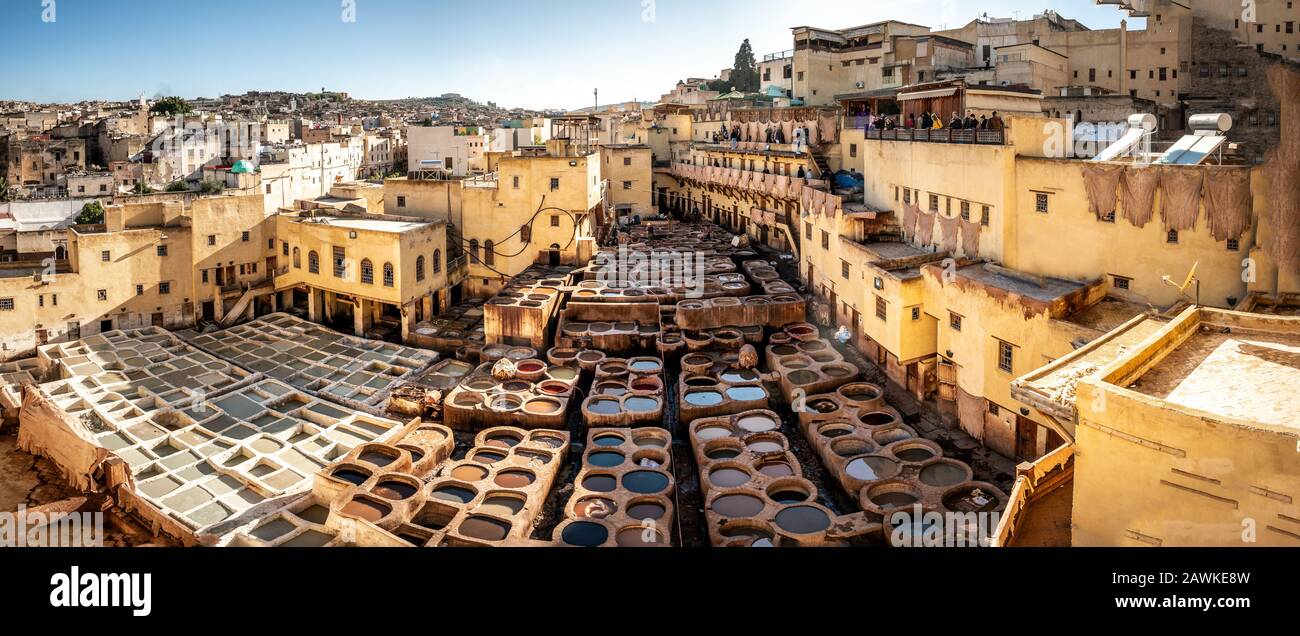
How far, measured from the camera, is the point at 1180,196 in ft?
55.5

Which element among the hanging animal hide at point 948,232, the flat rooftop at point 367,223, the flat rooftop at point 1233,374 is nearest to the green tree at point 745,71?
the flat rooftop at point 367,223

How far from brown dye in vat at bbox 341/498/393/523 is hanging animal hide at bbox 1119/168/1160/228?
678 inches

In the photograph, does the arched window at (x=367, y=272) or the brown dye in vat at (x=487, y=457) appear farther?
the arched window at (x=367, y=272)

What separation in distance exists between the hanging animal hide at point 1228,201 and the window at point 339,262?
90.3 feet

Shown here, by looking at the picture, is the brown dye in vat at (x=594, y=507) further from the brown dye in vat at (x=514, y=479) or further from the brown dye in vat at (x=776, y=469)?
the brown dye in vat at (x=776, y=469)

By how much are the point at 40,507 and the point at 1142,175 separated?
26.3m

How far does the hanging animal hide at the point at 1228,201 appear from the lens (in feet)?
52.6

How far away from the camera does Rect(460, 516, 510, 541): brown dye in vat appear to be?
17.3 meters

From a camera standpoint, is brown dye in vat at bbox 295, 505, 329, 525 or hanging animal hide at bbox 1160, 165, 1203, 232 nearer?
hanging animal hide at bbox 1160, 165, 1203, 232

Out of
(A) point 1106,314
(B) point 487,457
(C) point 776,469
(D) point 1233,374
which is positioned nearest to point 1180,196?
(A) point 1106,314

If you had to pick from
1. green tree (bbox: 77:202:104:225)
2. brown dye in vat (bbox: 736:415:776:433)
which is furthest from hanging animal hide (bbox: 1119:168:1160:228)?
green tree (bbox: 77:202:104:225)

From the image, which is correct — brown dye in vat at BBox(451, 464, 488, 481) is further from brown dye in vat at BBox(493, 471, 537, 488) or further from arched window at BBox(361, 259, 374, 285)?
arched window at BBox(361, 259, 374, 285)
